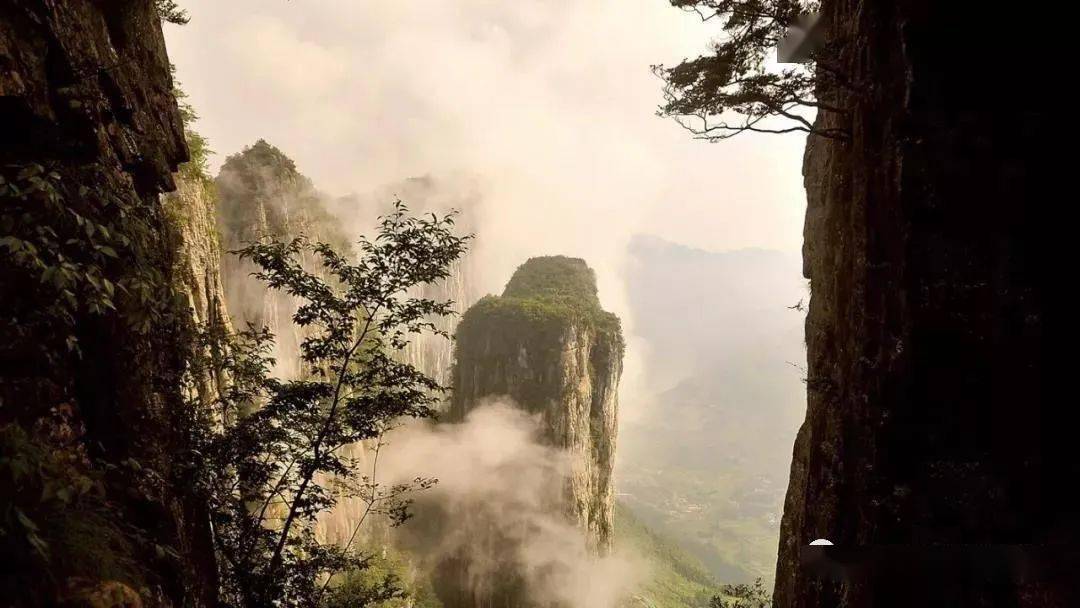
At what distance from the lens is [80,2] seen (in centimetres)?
473

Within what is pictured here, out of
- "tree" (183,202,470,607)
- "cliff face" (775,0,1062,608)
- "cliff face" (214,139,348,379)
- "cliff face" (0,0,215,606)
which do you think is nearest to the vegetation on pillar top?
"cliff face" (214,139,348,379)

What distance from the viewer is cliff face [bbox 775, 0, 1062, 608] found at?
680cm

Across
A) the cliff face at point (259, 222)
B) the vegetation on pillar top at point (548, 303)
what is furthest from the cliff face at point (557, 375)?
the cliff face at point (259, 222)

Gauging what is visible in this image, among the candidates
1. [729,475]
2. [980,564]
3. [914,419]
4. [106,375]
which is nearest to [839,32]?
[914,419]

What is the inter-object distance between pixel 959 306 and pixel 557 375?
120ft

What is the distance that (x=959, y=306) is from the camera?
7.02m

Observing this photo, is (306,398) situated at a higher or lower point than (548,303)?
lower

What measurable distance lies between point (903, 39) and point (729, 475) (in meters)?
172

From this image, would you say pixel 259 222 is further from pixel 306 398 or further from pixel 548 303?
pixel 548 303

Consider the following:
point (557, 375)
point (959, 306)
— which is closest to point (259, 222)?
point (557, 375)

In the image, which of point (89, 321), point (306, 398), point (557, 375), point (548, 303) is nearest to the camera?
point (89, 321)

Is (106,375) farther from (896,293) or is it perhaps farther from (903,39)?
(903,39)

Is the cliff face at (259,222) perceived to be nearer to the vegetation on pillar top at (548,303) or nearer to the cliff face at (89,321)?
the vegetation on pillar top at (548,303)

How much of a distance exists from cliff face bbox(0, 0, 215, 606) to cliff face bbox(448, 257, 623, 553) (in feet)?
123
